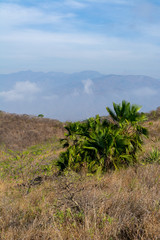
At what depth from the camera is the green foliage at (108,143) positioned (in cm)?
859

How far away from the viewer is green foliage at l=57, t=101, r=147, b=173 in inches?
338

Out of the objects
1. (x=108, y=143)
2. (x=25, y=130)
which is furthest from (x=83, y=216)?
(x=25, y=130)

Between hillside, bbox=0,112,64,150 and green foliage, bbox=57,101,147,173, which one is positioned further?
hillside, bbox=0,112,64,150

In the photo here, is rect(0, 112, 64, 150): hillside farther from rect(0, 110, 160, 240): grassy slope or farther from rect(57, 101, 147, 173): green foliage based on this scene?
rect(0, 110, 160, 240): grassy slope

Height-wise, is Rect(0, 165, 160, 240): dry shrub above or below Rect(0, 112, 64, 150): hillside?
below

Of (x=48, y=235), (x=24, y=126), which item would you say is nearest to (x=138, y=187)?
(x=48, y=235)

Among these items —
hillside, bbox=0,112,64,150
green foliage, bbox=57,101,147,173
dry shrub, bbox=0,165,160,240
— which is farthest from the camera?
hillside, bbox=0,112,64,150

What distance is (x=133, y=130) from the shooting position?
9477 millimetres

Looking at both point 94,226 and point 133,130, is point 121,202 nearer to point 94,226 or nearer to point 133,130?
point 94,226

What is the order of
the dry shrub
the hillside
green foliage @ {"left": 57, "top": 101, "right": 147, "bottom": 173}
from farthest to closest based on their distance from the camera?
1. the hillside
2. green foliage @ {"left": 57, "top": 101, "right": 147, "bottom": 173}
3. the dry shrub

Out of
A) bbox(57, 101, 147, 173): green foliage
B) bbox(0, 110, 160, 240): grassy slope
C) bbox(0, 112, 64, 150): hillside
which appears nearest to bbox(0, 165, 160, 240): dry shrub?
bbox(0, 110, 160, 240): grassy slope

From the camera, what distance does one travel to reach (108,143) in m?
8.55

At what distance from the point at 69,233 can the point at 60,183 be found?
195 centimetres

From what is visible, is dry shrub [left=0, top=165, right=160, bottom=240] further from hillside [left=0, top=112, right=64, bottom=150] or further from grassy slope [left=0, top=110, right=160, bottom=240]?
hillside [left=0, top=112, right=64, bottom=150]
